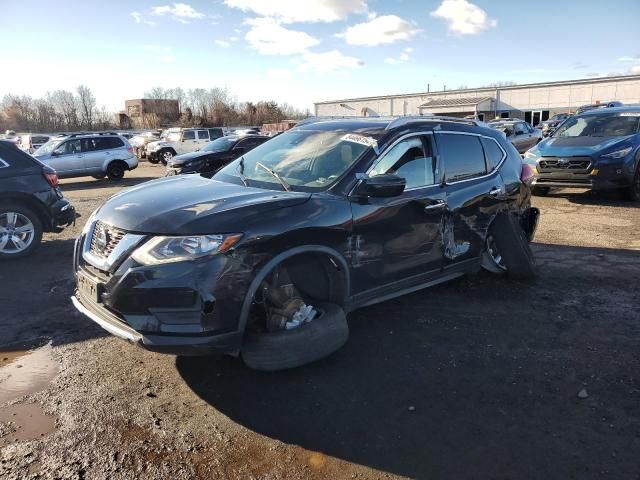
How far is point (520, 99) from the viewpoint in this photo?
5600 cm

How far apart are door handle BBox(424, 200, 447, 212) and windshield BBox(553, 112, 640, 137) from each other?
870 cm

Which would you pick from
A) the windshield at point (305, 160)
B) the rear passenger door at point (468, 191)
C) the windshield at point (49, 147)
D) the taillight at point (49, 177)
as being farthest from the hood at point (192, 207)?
the windshield at point (49, 147)

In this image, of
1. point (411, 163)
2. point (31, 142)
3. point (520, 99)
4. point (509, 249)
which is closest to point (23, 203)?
point (411, 163)

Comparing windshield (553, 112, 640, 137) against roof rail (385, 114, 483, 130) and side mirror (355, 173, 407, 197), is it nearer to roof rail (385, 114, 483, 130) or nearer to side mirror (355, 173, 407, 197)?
roof rail (385, 114, 483, 130)

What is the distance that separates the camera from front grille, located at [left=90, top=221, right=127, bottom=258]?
3.39 meters

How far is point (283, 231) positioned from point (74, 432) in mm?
1778

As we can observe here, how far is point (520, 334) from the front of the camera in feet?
14.3

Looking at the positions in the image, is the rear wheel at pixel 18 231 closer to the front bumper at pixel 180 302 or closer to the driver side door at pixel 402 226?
the front bumper at pixel 180 302

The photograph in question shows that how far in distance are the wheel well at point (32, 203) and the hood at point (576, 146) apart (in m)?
10.1

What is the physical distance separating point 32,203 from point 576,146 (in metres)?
10.6

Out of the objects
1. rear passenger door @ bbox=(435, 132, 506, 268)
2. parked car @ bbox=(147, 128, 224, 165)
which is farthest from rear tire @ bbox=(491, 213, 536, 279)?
parked car @ bbox=(147, 128, 224, 165)

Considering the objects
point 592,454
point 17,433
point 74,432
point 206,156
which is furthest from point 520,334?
point 206,156

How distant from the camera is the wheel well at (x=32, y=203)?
23.3ft

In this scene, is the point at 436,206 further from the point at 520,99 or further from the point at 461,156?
the point at 520,99
